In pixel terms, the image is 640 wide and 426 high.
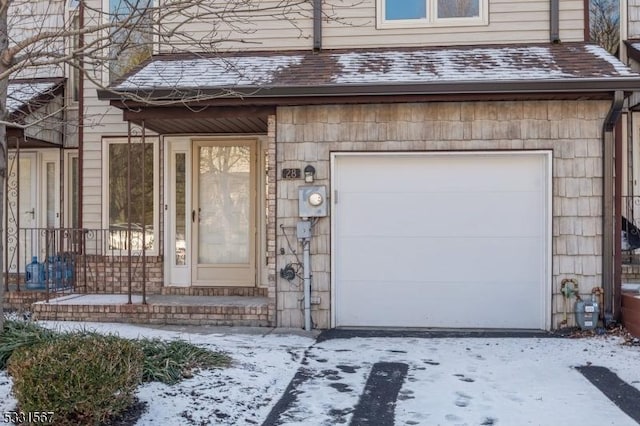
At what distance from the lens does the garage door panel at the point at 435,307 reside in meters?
7.26

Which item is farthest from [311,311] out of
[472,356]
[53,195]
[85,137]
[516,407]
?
[53,195]

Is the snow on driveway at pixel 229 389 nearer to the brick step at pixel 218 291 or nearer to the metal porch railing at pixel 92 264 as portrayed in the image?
the brick step at pixel 218 291

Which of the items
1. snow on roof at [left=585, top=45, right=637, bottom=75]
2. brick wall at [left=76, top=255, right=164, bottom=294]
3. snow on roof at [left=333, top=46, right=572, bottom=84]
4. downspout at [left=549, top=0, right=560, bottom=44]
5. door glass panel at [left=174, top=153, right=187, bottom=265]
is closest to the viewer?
snow on roof at [left=585, top=45, right=637, bottom=75]

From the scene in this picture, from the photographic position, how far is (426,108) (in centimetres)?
720

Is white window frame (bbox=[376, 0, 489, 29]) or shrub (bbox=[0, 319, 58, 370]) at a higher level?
white window frame (bbox=[376, 0, 489, 29])

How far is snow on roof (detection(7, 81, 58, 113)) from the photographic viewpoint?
860cm

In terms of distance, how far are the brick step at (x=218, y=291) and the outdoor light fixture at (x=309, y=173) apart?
210 cm

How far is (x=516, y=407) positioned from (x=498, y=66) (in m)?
4.29

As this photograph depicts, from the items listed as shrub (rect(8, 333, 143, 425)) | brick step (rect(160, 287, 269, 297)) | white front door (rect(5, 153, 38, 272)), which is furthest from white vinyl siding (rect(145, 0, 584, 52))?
shrub (rect(8, 333, 143, 425))

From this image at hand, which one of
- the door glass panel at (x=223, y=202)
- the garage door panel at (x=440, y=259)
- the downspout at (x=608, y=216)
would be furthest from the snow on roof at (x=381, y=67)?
the garage door panel at (x=440, y=259)

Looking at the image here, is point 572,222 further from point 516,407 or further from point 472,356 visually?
point 516,407

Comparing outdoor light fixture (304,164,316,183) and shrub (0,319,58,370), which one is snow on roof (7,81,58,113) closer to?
shrub (0,319,58,370)

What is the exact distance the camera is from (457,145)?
720 cm

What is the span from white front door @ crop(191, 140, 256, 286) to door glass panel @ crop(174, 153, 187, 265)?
5.6 inches
